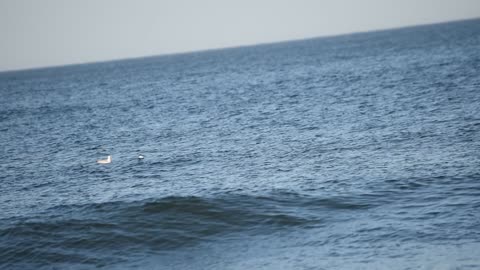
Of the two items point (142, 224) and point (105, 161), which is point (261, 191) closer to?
point (142, 224)

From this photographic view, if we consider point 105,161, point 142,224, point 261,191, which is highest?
point 105,161

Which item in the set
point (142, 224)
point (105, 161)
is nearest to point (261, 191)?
point (142, 224)

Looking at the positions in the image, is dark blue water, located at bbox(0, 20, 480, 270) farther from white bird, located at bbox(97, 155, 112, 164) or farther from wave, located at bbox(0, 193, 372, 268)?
white bird, located at bbox(97, 155, 112, 164)

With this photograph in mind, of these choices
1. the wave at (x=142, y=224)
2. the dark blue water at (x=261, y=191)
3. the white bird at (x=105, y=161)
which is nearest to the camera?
the dark blue water at (x=261, y=191)

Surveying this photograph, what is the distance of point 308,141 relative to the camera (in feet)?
128

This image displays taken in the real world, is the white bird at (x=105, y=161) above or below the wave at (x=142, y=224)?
above

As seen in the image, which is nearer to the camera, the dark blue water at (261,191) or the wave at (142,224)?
the dark blue water at (261,191)

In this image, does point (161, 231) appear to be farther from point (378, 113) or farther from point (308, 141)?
point (378, 113)

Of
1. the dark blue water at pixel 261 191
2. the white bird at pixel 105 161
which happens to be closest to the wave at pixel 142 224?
the dark blue water at pixel 261 191

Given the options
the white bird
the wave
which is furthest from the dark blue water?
the white bird

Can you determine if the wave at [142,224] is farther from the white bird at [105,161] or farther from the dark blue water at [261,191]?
the white bird at [105,161]

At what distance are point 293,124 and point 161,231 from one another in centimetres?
2545

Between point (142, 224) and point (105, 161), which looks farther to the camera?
point (105, 161)

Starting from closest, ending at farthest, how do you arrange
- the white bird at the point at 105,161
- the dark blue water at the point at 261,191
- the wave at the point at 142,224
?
the dark blue water at the point at 261,191 → the wave at the point at 142,224 → the white bird at the point at 105,161
